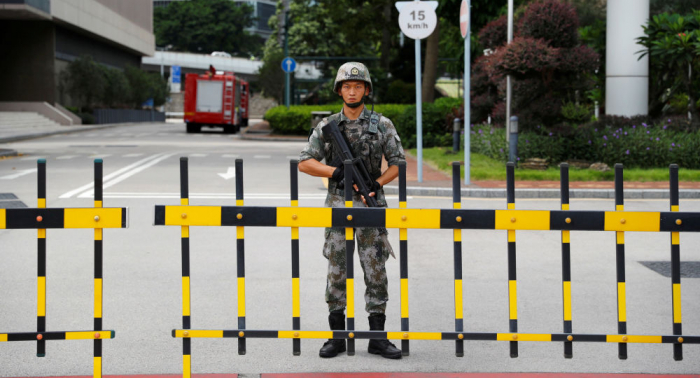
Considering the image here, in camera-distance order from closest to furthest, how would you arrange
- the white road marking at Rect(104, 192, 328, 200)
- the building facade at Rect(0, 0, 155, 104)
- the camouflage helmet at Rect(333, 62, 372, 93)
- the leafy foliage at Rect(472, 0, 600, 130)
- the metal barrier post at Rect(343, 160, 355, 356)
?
1. the metal barrier post at Rect(343, 160, 355, 356)
2. the camouflage helmet at Rect(333, 62, 372, 93)
3. the white road marking at Rect(104, 192, 328, 200)
4. the leafy foliage at Rect(472, 0, 600, 130)
5. the building facade at Rect(0, 0, 155, 104)

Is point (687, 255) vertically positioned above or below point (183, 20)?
below

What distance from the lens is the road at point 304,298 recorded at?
5.36 m

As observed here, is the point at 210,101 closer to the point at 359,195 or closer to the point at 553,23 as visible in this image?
the point at 553,23

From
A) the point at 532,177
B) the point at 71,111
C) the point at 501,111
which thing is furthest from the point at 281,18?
the point at 532,177

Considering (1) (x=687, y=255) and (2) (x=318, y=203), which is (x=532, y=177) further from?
(1) (x=687, y=255)

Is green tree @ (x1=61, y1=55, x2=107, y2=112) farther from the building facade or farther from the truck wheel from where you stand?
the truck wheel

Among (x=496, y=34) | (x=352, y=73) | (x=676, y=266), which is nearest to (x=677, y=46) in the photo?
(x=496, y=34)

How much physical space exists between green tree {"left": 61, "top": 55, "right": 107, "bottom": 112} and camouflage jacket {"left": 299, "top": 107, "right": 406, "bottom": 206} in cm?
5611

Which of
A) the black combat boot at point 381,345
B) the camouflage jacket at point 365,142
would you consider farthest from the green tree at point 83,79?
the black combat boot at point 381,345

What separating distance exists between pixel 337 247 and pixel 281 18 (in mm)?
78190

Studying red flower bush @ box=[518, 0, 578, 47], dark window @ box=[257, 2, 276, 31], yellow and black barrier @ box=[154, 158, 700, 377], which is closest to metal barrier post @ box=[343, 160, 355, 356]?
yellow and black barrier @ box=[154, 158, 700, 377]

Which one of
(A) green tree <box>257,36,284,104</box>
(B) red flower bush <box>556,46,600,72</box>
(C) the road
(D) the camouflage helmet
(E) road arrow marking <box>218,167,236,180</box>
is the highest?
(A) green tree <box>257,36,284,104</box>

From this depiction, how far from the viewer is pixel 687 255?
9453 mm

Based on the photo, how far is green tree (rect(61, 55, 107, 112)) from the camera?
58.5 metres
